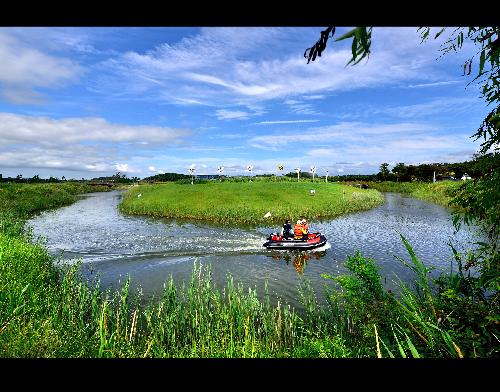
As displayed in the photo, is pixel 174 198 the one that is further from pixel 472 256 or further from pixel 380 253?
pixel 472 256

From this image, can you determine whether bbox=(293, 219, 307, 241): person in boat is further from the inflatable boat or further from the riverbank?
the riverbank

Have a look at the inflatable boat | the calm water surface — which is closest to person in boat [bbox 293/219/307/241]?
the inflatable boat

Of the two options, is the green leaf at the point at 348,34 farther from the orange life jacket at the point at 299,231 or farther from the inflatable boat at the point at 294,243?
the orange life jacket at the point at 299,231

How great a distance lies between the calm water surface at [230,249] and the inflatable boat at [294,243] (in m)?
0.41

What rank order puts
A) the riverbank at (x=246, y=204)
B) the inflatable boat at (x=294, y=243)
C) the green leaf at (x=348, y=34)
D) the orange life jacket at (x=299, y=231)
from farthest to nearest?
the riverbank at (x=246, y=204), the orange life jacket at (x=299, y=231), the inflatable boat at (x=294, y=243), the green leaf at (x=348, y=34)

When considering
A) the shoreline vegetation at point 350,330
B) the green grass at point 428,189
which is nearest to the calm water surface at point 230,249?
the shoreline vegetation at point 350,330

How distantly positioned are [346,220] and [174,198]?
72.7 feet

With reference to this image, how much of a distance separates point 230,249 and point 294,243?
4308 mm

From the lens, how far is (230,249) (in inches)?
965

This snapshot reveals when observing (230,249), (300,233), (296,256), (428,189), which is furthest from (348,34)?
(428,189)

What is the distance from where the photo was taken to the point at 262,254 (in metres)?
23.6

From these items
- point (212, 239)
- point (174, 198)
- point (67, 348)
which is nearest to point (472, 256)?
point (67, 348)

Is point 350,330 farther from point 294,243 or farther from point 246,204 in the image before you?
point 246,204

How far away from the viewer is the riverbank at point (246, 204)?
3856 centimetres
